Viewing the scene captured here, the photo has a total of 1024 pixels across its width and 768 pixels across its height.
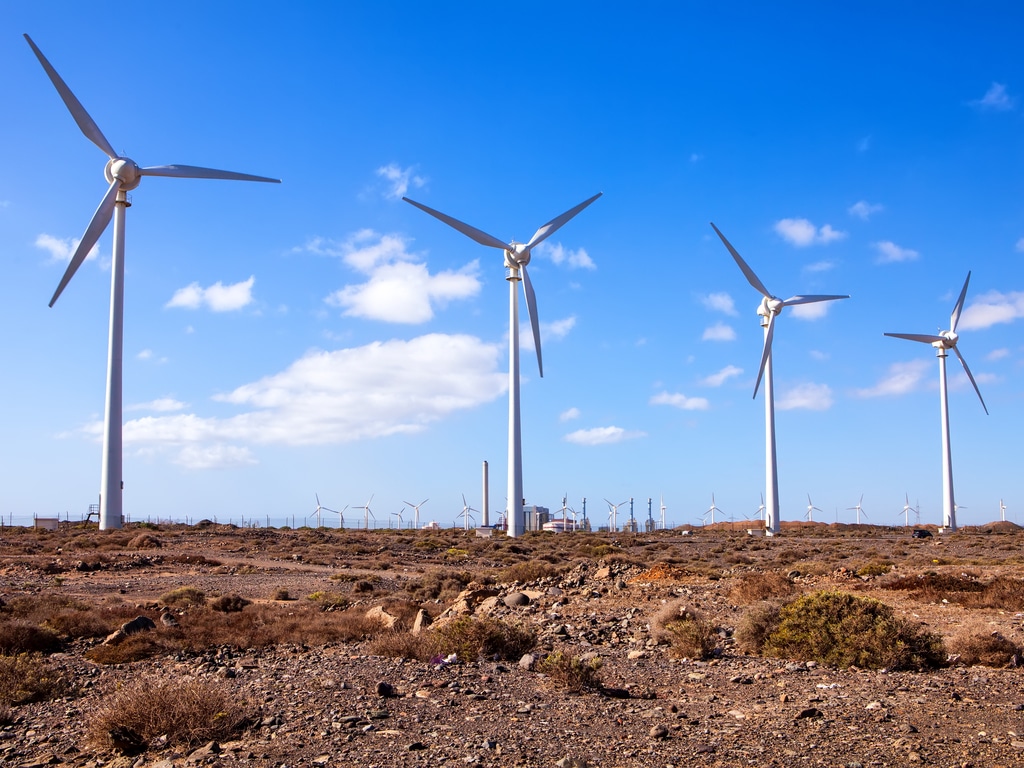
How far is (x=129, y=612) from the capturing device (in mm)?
24312

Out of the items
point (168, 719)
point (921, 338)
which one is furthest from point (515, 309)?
point (168, 719)

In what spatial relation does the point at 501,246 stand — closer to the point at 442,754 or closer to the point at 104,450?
the point at 104,450

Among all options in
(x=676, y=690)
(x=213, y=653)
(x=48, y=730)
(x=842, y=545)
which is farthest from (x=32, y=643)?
(x=842, y=545)

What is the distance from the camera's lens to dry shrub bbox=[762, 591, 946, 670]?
49.9 ft

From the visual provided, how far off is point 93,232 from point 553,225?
3999 centimetres

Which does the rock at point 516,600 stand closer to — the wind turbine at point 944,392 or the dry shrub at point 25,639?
the dry shrub at point 25,639

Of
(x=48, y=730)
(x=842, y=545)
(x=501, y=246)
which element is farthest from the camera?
(x=501, y=246)

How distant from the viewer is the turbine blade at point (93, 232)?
198 ft

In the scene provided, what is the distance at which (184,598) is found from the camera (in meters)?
28.2

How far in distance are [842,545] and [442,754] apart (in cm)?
5949

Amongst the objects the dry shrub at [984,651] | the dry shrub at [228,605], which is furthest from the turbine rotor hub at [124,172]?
the dry shrub at [984,651]

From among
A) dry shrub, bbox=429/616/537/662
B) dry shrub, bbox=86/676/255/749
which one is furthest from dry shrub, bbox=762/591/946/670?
dry shrub, bbox=86/676/255/749

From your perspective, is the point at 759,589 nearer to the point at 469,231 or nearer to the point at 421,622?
the point at 421,622

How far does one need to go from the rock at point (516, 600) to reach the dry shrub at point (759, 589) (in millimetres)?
5899
